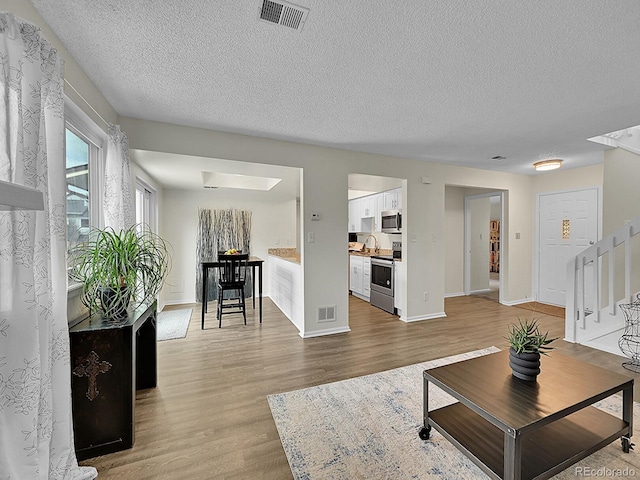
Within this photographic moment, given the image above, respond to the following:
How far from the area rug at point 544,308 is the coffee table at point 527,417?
356 centimetres

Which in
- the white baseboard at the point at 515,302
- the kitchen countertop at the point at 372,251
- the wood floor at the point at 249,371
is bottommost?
the wood floor at the point at 249,371

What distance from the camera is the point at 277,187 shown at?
4.94 m

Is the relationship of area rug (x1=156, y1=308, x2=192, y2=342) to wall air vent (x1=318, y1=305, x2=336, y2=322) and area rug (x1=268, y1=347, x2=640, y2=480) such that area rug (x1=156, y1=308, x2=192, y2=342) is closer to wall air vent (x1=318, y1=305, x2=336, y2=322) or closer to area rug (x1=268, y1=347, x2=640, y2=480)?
wall air vent (x1=318, y1=305, x2=336, y2=322)

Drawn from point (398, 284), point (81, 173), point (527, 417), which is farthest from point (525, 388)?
point (81, 173)

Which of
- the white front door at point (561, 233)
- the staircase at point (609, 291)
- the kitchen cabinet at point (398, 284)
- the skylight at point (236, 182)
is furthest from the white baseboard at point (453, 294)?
the skylight at point (236, 182)

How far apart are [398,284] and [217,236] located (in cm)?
355

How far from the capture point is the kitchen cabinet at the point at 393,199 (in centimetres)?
509

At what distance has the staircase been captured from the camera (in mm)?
3195

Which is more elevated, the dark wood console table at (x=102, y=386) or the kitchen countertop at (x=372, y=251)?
the kitchen countertop at (x=372, y=251)

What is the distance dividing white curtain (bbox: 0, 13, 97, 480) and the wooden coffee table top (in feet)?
6.56

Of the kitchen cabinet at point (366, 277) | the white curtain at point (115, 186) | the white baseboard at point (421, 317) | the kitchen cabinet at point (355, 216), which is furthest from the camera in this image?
the kitchen cabinet at point (355, 216)

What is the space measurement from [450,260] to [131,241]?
5823 mm

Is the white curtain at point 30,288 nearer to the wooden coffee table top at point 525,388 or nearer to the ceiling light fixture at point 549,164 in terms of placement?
the wooden coffee table top at point 525,388

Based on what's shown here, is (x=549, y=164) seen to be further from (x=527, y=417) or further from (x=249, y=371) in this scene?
(x=249, y=371)
